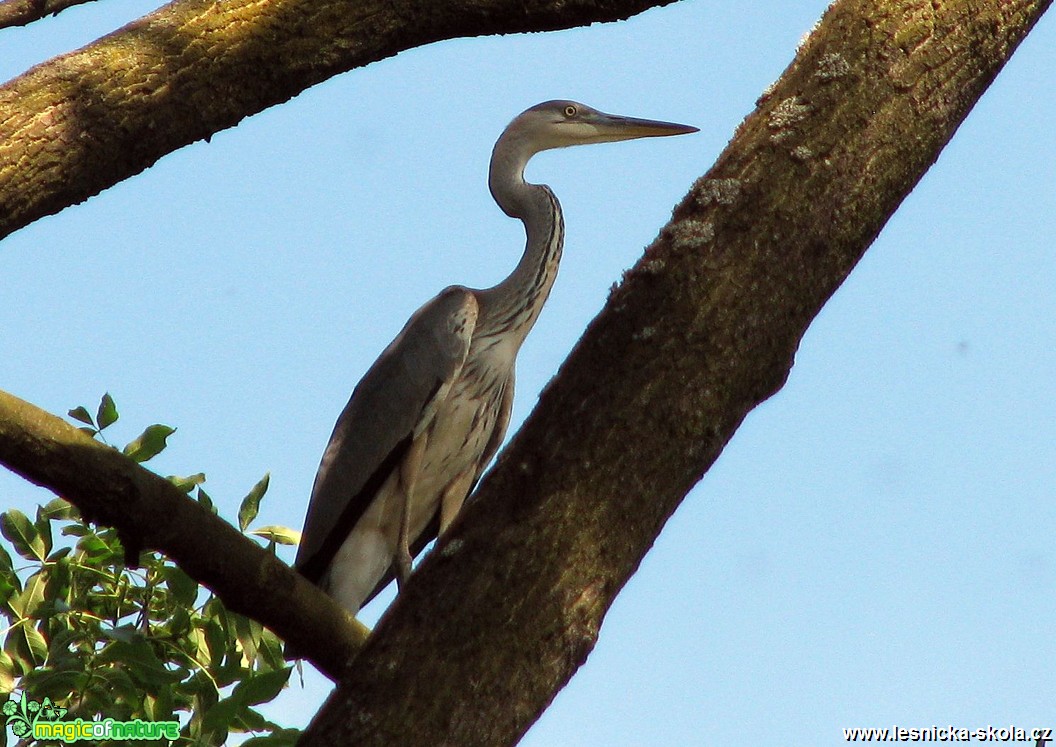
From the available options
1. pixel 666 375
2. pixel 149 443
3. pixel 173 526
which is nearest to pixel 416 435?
pixel 149 443

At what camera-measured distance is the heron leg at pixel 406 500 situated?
4.25 metres

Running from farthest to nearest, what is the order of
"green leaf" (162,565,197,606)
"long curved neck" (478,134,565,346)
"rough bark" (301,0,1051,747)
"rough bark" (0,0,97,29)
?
"long curved neck" (478,134,565,346) → "green leaf" (162,565,197,606) → "rough bark" (0,0,97,29) → "rough bark" (301,0,1051,747)

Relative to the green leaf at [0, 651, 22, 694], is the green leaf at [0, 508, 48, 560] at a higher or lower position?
higher

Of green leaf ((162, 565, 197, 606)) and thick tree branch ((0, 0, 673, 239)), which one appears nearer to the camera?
thick tree branch ((0, 0, 673, 239))

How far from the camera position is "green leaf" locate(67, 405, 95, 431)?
287 cm

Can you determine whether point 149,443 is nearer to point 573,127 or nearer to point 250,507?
point 250,507

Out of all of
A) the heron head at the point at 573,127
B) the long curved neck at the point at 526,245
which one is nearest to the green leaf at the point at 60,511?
the long curved neck at the point at 526,245

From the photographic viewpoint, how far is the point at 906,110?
2254 millimetres

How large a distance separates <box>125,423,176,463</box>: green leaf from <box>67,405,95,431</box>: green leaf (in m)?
0.12

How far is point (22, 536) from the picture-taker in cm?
287

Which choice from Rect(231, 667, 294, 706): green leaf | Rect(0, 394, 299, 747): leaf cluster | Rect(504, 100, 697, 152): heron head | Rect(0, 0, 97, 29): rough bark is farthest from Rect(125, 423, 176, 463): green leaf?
Rect(504, 100, 697, 152): heron head

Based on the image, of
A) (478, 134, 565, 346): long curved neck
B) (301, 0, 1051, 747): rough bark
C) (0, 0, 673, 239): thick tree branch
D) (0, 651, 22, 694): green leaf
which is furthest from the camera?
(478, 134, 565, 346): long curved neck

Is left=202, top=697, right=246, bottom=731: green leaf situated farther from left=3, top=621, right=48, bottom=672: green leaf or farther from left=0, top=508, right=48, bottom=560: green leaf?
left=0, top=508, right=48, bottom=560: green leaf

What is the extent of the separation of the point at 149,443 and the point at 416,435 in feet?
5.00
